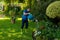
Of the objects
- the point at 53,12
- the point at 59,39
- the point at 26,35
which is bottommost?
the point at 26,35

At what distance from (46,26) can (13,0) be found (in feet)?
31.2

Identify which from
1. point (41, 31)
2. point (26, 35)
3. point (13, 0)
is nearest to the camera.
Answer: point (41, 31)

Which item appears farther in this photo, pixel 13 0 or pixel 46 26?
pixel 13 0

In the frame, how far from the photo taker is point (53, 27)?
920cm

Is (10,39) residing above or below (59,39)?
below

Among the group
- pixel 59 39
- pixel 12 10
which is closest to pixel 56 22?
pixel 59 39

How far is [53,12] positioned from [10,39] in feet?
7.60

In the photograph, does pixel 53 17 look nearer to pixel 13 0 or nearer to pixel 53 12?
pixel 53 12

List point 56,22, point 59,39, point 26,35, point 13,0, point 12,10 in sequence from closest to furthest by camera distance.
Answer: point 59,39 < point 56,22 < point 26,35 < point 12,10 < point 13,0

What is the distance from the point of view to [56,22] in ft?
32.1

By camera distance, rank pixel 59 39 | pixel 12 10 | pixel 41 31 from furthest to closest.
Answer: pixel 12 10
pixel 41 31
pixel 59 39

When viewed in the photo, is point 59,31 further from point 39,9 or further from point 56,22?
point 39,9

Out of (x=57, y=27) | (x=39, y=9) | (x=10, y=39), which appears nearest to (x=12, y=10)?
(x=39, y=9)

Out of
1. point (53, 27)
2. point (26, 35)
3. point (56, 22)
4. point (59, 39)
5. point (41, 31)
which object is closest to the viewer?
point (59, 39)
